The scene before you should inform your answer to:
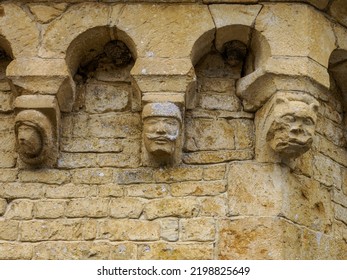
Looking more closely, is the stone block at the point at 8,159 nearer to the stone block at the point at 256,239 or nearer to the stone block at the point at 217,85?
the stone block at the point at 217,85

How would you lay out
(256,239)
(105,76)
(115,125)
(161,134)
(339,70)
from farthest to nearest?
(339,70) < (105,76) < (115,125) < (161,134) < (256,239)

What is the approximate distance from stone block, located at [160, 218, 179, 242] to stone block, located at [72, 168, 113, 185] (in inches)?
16.6

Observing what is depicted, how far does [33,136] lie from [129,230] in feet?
2.55

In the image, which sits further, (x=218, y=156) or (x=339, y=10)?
(x=339, y=10)

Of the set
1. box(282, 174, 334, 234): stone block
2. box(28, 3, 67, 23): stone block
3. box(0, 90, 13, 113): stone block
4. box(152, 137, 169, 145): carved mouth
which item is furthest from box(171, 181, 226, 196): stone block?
box(28, 3, 67, 23): stone block

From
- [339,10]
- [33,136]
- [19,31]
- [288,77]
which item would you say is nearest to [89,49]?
[19,31]

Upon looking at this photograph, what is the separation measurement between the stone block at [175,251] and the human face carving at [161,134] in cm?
53

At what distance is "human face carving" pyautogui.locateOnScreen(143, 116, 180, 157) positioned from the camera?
516cm

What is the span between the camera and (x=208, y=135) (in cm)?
541

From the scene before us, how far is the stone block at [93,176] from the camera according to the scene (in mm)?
5316

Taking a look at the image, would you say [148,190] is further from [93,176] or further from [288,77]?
[288,77]
